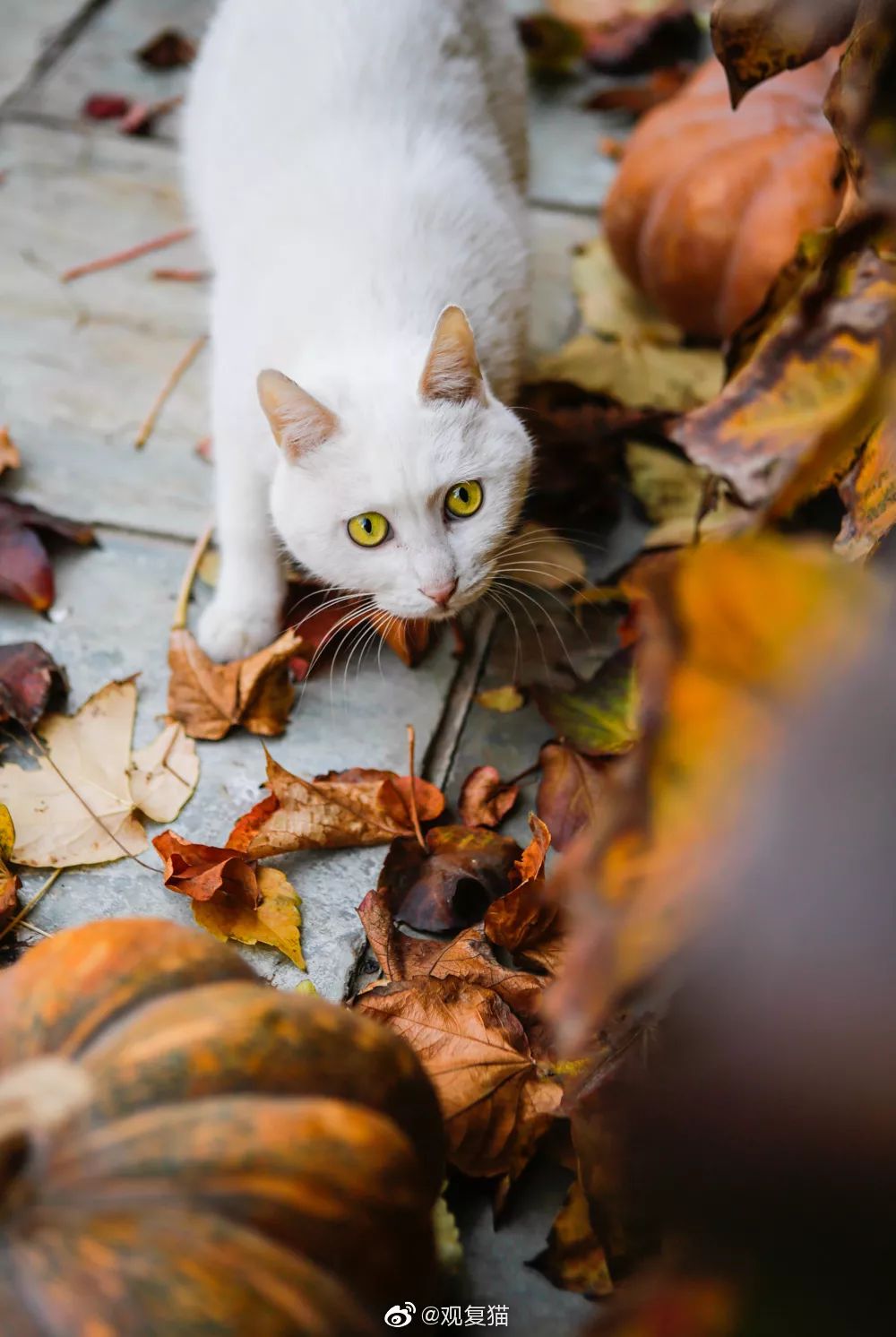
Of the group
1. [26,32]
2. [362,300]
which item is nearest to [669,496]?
[362,300]

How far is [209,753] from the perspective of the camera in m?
1.50

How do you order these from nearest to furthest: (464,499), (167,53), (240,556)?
(464,499) → (240,556) → (167,53)

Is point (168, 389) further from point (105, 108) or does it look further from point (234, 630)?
point (105, 108)

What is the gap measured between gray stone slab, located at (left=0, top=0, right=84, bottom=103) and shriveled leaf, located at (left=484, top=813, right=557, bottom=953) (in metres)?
2.24

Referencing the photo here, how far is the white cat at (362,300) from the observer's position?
1.33 m

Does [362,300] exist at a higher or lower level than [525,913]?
higher

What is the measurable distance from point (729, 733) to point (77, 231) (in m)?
2.09

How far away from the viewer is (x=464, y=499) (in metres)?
1.38

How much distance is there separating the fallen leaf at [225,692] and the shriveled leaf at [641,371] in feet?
2.61

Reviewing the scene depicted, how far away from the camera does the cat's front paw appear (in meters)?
1.58

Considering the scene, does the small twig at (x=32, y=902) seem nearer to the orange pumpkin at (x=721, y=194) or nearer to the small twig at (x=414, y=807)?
the small twig at (x=414, y=807)

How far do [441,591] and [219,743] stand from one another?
42cm

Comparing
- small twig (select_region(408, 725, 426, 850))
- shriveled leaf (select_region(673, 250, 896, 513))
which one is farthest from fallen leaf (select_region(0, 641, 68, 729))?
shriveled leaf (select_region(673, 250, 896, 513))

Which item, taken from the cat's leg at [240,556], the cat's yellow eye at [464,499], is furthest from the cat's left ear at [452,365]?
the cat's leg at [240,556]
